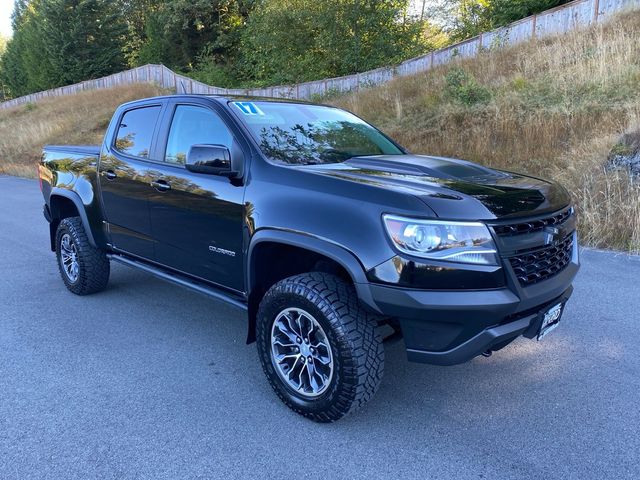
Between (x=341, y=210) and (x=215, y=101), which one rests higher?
(x=215, y=101)

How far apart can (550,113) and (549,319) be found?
8.19 meters

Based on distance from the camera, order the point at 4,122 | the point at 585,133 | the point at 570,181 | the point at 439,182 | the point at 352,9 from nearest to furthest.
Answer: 1. the point at 439,182
2. the point at 570,181
3. the point at 585,133
4. the point at 352,9
5. the point at 4,122

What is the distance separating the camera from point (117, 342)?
394 cm

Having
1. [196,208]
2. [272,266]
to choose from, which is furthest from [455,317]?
[196,208]

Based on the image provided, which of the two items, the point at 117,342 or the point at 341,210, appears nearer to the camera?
the point at 341,210

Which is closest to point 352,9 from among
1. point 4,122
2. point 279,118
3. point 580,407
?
point 279,118

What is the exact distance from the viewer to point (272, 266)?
3.21m

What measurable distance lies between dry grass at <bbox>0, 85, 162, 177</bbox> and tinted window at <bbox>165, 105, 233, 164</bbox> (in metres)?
16.1

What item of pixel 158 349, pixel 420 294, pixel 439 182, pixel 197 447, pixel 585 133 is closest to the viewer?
pixel 420 294

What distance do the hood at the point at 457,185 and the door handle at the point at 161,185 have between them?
47.8 inches

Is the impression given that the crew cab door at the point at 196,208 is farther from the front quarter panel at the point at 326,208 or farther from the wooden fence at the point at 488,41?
the wooden fence at the point at 488,41

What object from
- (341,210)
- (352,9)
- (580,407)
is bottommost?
(580,407)

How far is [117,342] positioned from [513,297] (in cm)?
299

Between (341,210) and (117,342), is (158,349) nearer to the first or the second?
(117,342)
